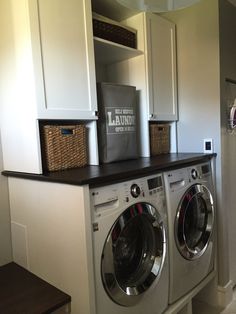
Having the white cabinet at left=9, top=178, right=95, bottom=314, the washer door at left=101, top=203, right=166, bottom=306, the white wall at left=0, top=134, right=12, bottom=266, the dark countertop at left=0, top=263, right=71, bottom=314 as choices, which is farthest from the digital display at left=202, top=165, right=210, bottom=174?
the white wall at left=0, top=134, right=12, bottom=266

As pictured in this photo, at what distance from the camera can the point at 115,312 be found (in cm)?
129

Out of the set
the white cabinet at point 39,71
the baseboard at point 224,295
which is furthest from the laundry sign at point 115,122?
the baseboard at point 224,295

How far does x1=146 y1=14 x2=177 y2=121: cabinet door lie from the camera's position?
201 centimetres

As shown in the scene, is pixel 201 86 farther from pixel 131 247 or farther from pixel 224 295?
pixel 224 295

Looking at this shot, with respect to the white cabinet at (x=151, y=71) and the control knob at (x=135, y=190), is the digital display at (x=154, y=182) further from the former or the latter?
the white cabinet at (x=151, y=71)

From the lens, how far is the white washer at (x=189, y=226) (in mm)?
1640

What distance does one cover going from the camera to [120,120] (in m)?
1.81

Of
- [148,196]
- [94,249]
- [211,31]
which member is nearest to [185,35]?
[211,31]

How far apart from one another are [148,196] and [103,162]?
0.45 m

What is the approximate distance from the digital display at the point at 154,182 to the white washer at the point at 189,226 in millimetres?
→ 73

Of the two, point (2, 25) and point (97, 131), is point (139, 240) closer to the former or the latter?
point (97, 131)

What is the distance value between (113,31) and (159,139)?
2.94 feet

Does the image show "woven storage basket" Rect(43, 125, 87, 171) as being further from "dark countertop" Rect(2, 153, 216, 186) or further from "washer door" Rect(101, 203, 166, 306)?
"washer door" Rect(101, 203, 166, 306)

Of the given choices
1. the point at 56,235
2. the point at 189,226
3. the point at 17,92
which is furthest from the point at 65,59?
the point at 189,226
